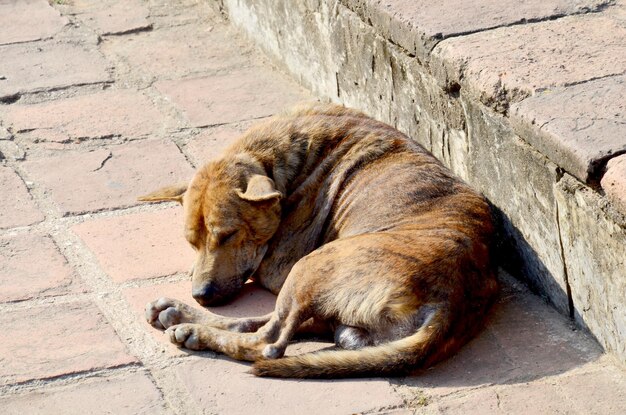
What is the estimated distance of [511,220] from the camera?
470 centimetres

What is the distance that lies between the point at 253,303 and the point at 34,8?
396 cm

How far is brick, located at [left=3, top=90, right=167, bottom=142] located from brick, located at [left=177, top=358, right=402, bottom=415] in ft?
7.98

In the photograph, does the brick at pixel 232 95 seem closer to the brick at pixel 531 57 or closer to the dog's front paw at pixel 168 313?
the brick at pixel 531 57

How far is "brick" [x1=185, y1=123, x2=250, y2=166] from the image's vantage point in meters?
5.93

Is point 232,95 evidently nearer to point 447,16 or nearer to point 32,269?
point 447,16

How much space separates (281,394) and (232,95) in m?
3.01

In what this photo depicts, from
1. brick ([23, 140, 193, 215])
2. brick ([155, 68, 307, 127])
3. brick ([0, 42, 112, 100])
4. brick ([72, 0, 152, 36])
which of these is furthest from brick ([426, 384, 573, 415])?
brick ([72, 0, 152, 36])

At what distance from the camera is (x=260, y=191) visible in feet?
15.2

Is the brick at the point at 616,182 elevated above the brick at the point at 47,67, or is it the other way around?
the brick at the point at 616,182

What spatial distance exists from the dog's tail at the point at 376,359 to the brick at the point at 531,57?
1066 millimetres

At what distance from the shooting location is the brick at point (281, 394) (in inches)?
152

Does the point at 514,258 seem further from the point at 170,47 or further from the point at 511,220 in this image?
the point at 170,47

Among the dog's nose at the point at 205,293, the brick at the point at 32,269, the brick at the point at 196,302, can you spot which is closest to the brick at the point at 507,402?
the brick at the point at 196,302

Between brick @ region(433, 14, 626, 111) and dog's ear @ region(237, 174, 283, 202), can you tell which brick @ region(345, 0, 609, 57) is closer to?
brick @ region(433, 14, 626, 111)
